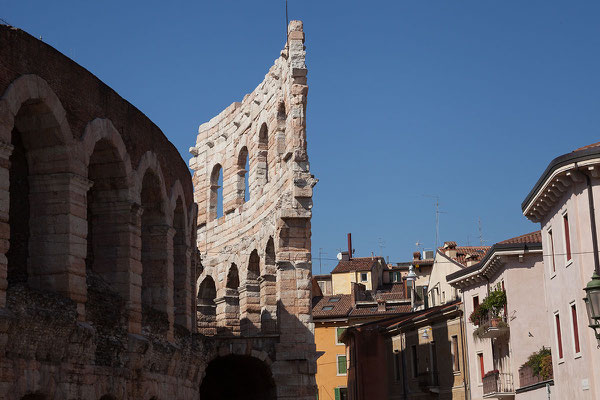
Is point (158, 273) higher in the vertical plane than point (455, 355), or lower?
higher

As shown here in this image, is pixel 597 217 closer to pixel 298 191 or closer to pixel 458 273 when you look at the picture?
pixel 298 191

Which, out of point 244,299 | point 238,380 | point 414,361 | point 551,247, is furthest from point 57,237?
point 414,361

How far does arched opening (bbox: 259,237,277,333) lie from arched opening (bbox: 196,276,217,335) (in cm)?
446

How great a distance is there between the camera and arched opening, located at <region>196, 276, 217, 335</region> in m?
37.0

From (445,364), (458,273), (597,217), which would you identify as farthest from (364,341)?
(597,217)

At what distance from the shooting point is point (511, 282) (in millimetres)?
31375

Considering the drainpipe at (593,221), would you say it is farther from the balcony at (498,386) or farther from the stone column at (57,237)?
the balcony at (498,386)

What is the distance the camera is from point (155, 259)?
890 inches

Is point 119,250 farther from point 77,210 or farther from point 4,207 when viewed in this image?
point 4,207

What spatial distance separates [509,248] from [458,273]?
193 inches

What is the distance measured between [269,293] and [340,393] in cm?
2210

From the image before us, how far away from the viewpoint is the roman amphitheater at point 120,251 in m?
16.2

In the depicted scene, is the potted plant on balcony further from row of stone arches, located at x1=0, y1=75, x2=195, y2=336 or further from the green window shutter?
the green window shutter

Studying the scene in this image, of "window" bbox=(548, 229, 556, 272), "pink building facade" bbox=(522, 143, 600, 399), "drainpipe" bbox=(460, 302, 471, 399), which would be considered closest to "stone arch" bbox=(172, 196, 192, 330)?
"pink building facade" bbox=(522, 143, 600, 399)
